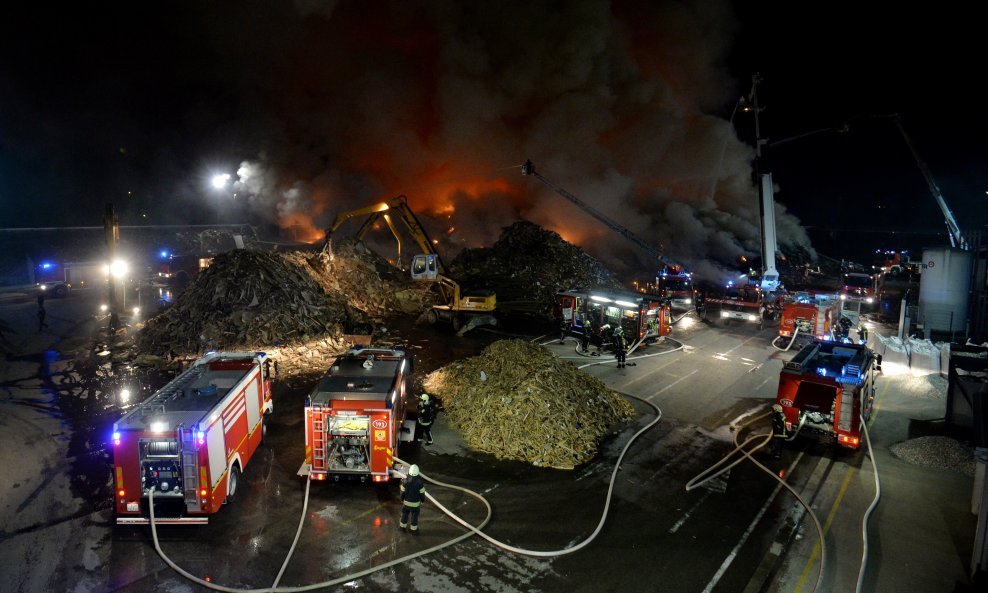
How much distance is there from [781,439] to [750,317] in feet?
55.7

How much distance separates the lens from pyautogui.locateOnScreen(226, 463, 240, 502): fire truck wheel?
8.74 meters

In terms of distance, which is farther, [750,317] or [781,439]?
[750,317]

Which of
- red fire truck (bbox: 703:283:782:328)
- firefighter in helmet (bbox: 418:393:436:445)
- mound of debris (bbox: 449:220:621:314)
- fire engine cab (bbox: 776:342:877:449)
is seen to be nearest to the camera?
fire engine cab (bbox: 776:342:877:449)

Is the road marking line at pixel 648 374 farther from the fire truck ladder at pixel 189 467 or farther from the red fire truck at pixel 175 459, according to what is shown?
the fire truck ladder at pixel 189 467

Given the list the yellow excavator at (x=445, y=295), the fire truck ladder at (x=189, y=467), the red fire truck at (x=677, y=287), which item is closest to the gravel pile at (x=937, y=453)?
the fire truck ladder at (x=189, y=467)

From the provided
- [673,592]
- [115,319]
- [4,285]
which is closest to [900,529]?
[673,592]

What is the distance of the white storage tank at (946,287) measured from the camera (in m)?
21.3

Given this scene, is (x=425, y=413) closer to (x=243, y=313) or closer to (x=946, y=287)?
(x=243, y=313)

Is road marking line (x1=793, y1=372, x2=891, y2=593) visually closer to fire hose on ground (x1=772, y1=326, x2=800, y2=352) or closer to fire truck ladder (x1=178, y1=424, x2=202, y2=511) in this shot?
fire truck ladder (x1=178, y1=424, x2=202, y2=511)

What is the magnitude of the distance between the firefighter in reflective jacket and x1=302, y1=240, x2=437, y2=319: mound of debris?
19520mm

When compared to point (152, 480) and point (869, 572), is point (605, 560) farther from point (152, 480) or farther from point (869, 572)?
point (152, 480)

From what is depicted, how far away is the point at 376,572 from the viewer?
7.11 m

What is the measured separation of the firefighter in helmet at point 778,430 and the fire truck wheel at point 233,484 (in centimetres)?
1088

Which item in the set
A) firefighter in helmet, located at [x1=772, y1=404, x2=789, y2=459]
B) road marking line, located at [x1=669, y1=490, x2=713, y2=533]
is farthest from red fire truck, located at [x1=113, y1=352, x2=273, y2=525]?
firefighter in helmet, located at [x1=772, y1=404, x2=789, y2=459]
